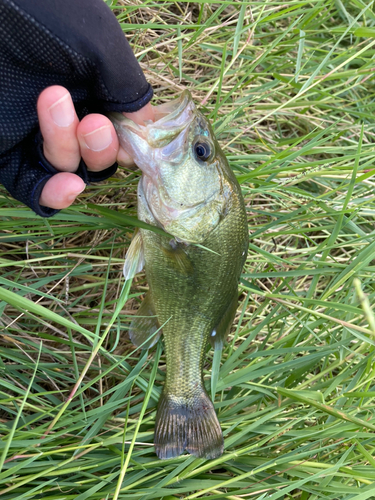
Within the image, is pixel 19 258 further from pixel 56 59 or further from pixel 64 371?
pixel 56 59

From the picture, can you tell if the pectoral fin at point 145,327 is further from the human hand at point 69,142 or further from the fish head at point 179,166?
the human hand at point 69,142

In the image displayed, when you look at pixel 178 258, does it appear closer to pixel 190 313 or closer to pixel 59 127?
pixel 190 313

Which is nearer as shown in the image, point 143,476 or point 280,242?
point 143,476

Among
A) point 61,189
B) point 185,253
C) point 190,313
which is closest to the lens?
point 61,189

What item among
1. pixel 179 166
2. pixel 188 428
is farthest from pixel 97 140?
pixel 188 428

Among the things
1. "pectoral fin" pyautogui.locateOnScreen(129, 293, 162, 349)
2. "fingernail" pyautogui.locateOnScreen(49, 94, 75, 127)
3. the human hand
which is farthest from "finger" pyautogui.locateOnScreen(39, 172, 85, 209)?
"pectoral fin" pyautogui.locateOnScreen(129, 293, 162, 349)

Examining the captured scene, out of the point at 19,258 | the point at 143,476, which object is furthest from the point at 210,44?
the point at 143,476

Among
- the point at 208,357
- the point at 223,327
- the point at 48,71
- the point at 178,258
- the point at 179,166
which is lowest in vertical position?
the point at 208,357

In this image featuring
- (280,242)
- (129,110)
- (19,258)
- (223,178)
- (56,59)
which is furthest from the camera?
(280,242)
